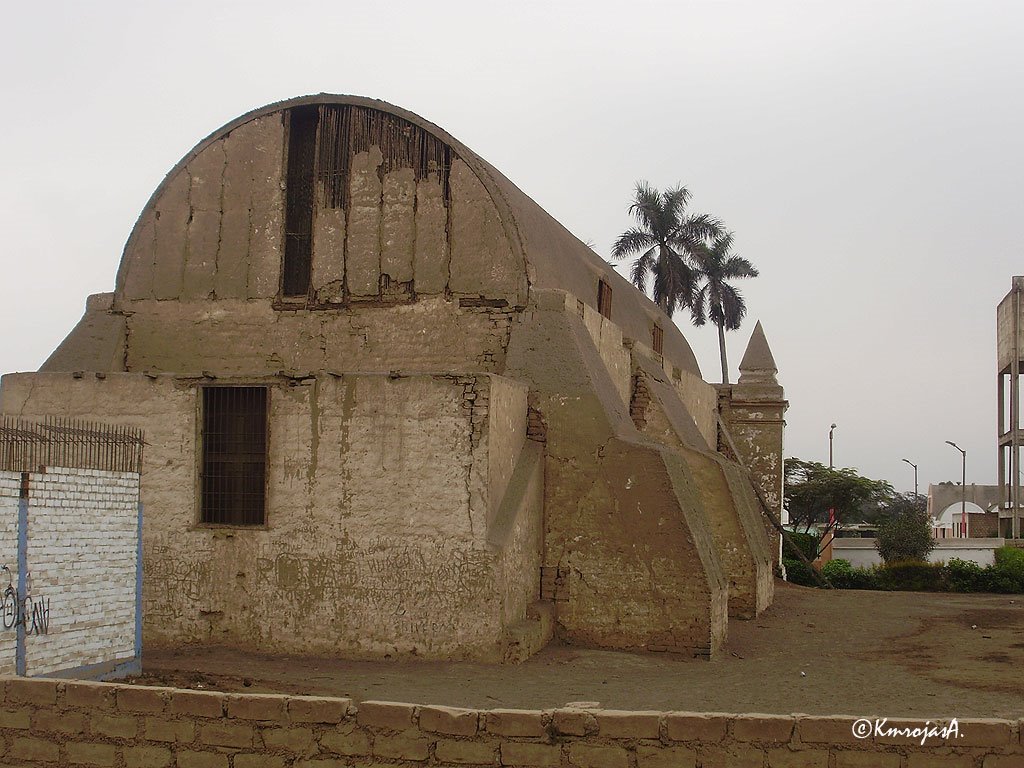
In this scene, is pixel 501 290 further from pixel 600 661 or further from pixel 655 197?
pixel 655 197

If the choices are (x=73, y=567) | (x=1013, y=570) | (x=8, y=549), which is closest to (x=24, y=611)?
(x=8, y=549)

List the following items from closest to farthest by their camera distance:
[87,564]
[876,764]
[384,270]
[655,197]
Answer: [876,764]
[87,564]
[384,270]
[655,197]

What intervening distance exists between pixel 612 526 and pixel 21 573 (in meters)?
6.12

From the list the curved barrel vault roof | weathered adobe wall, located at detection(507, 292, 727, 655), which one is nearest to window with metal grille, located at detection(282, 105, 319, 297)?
the curved barrel vault roof

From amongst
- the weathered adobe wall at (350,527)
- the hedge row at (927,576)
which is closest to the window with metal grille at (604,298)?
the weathered adobe wall at (350,527)

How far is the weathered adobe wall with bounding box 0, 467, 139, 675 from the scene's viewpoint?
862 centimetres

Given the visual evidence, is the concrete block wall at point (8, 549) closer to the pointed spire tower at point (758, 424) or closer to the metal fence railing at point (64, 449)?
the metal fence railing at point (64, 449)

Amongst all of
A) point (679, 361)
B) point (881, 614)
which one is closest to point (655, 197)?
point (679, 361)

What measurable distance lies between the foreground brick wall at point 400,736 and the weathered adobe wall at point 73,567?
174 centimetres

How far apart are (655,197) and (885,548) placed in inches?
703

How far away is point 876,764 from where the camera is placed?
603 cm

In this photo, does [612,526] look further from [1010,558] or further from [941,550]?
[941,550]

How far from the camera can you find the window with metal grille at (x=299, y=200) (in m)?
14.1

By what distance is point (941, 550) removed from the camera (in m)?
31.8
